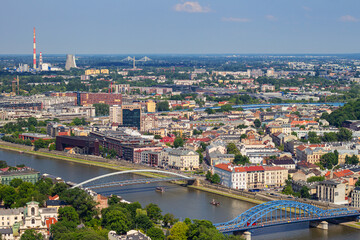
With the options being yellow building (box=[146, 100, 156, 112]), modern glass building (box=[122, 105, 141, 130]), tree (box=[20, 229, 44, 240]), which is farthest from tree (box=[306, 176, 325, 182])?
yellow building (box=[146, 100, 156, 112])

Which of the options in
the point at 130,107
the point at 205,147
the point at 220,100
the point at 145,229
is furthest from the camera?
the point at 220,100

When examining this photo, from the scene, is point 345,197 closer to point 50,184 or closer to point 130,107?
point 50,184

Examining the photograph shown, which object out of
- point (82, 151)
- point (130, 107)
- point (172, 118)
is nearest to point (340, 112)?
point (172, 118)

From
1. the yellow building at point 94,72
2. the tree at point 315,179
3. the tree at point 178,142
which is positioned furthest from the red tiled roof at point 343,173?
the yellow building at point 94,72

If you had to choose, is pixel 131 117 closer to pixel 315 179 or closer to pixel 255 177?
pixel 255 177

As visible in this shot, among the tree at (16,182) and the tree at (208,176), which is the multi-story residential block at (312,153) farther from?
the tree at (16,182)

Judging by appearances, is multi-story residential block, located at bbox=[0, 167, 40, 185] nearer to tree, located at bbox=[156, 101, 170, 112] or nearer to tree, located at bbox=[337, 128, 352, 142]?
tree, located at bbox=[337, 128, 352, 142]
